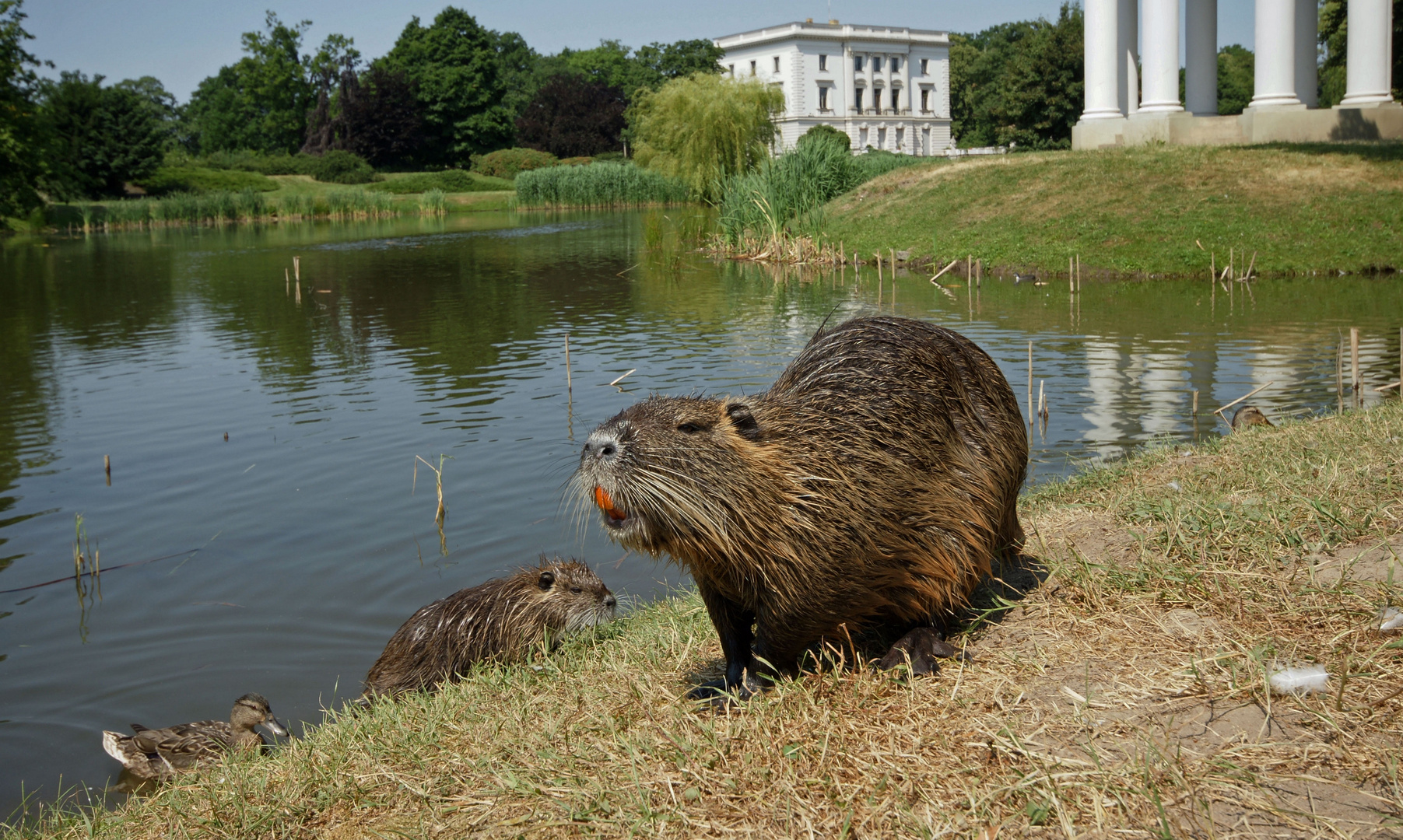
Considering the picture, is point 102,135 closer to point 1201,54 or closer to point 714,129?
point 714,129

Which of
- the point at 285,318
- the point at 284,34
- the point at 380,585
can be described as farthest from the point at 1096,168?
the point at 284,34

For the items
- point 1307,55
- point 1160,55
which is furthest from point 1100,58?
point 1307,55

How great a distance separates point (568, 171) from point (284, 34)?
48240 millimetres

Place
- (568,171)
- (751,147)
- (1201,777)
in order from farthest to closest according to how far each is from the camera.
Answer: (568,171), (751,147), (1201,777)

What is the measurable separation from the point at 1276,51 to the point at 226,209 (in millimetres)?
49218

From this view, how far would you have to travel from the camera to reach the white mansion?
302ft

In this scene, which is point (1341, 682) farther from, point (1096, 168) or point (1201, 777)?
Result: point (1096, 168)

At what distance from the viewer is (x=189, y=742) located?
5.34 m

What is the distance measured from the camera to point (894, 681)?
346cm

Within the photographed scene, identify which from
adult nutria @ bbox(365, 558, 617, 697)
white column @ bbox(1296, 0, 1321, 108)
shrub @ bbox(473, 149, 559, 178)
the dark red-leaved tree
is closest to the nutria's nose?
adult nutria @ bbox(365, 558, 617, 697)

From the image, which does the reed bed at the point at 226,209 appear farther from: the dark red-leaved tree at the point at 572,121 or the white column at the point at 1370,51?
the white column at the point at 1370,51

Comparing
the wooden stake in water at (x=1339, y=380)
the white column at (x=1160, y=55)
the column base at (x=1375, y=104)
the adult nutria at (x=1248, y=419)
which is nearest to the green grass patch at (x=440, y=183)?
the white column at (x=1160, y=55)

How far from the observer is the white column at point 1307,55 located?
29.5 meters

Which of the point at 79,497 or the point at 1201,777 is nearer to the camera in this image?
the point at 1201,777
